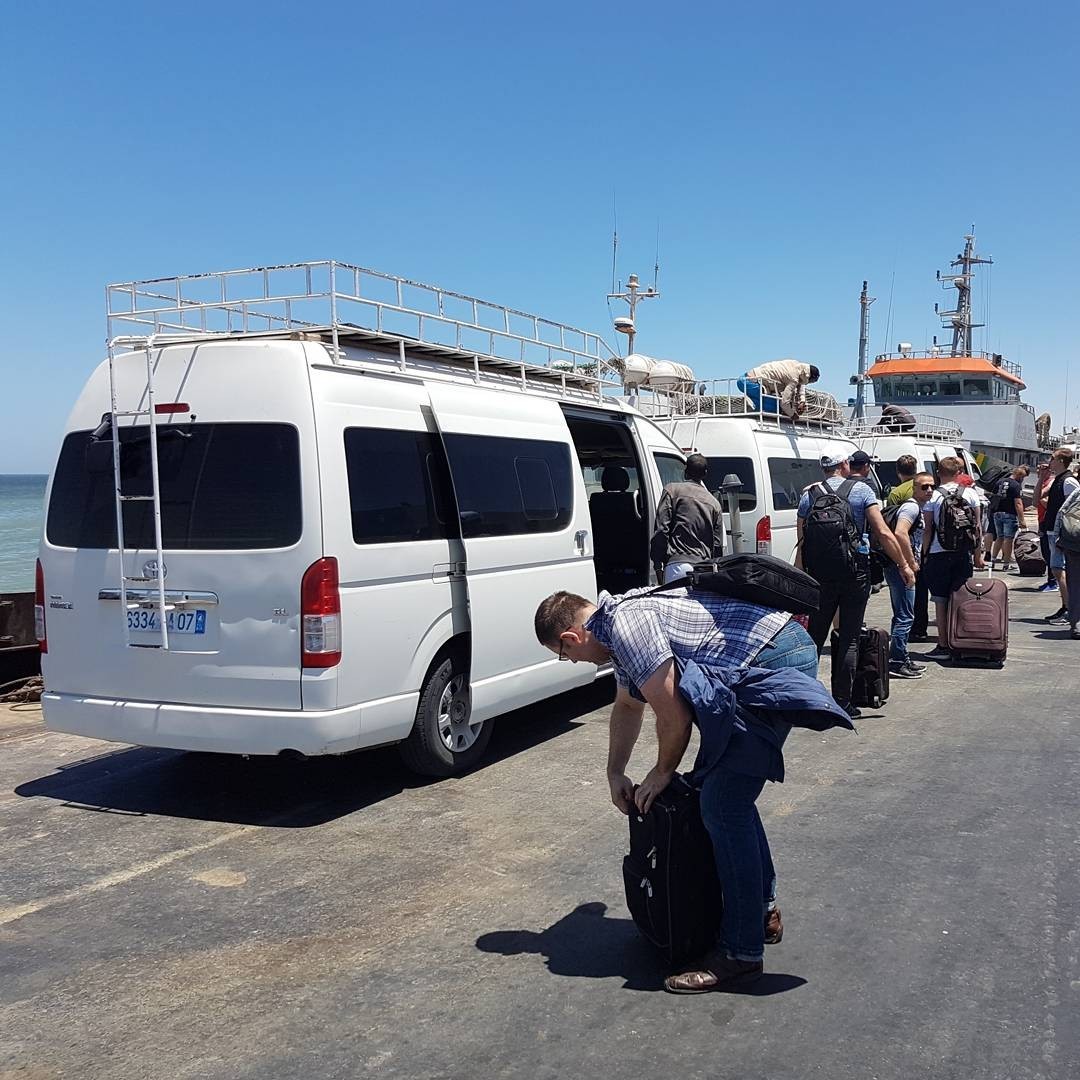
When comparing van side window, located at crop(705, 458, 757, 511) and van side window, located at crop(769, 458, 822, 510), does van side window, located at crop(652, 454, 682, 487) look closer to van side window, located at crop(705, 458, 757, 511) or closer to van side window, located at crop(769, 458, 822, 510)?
van side window, located at crop(705, 458, 757, 511)

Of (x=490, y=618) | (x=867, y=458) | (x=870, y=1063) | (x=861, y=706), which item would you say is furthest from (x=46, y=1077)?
(x=867, y=458)

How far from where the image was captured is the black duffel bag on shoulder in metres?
3.41

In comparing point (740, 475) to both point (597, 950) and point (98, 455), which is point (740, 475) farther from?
point (597, 950)

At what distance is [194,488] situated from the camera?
5273 millimetres

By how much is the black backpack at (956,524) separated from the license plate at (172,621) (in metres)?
6.63

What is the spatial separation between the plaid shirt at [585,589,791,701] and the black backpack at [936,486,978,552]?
6.33 m

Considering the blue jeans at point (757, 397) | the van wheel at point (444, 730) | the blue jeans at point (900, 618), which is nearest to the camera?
the van wheel at point (444, 730)

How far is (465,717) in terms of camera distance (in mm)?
6035

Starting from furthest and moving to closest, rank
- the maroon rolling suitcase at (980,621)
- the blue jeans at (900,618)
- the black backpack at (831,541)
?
the maroon rolling suitcase at (980,621) → the blue jeans at (900,618) → the black backpack at (831,541)

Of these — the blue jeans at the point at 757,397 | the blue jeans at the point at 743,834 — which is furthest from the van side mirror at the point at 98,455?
the blue jeans at the point at 757,397

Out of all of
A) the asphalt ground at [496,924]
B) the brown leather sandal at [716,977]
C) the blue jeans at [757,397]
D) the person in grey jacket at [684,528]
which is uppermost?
the blue jeans at [757,397]

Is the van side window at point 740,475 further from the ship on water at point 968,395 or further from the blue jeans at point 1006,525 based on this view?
the ship on water at point 968,395

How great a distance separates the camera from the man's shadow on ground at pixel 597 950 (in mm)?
3520

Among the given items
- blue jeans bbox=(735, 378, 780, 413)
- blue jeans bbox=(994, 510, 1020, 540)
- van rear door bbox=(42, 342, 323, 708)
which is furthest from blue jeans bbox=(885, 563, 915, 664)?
blue jeans bbox=(994, 510, 1020, 540)
